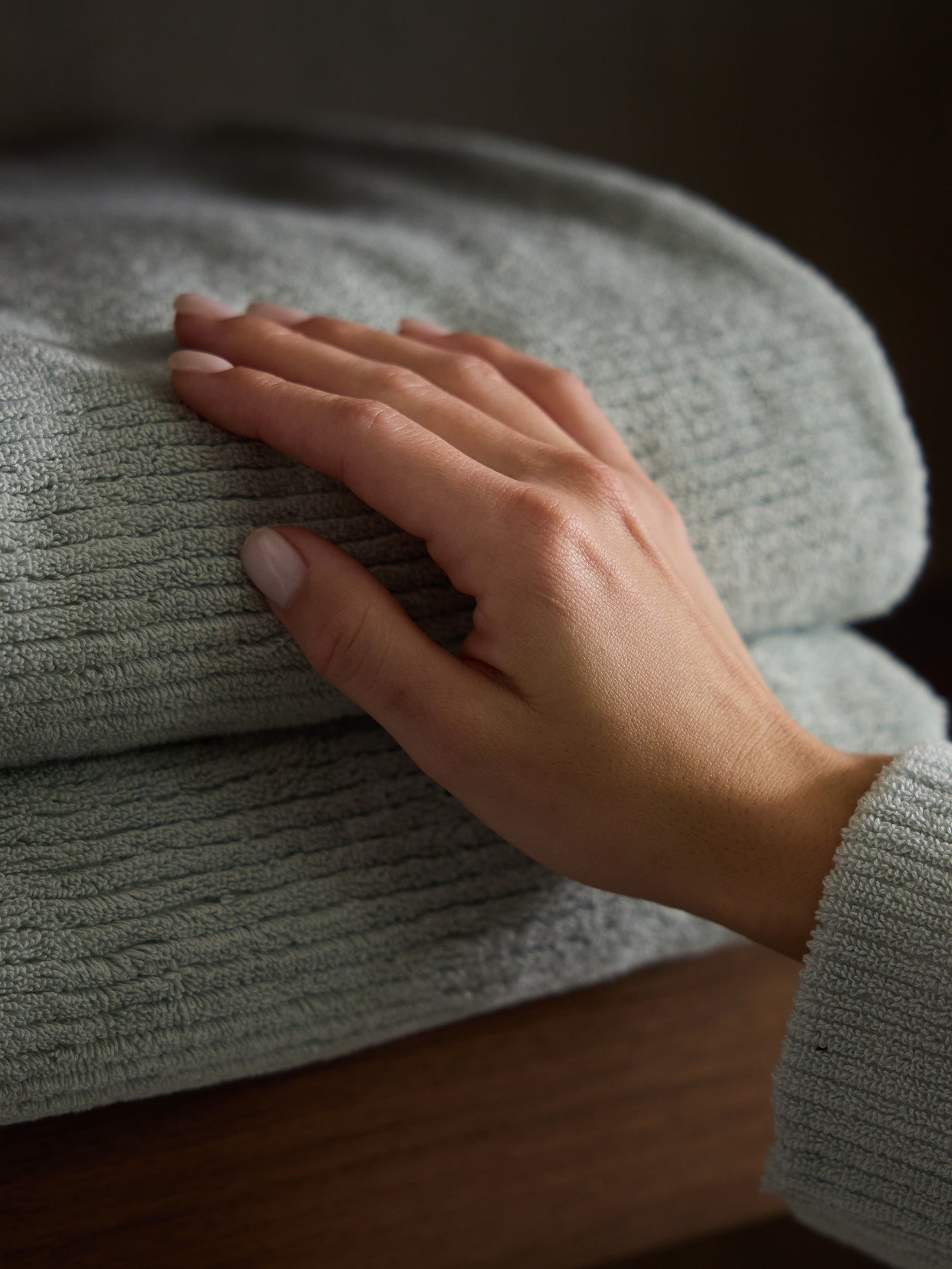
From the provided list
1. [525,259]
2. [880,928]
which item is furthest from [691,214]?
[880,928]

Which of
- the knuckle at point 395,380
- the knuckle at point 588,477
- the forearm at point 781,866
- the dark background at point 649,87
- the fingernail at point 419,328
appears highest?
the dark background at point 649,87

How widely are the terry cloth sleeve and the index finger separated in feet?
0.52

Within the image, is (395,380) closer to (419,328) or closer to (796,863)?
(419,328)

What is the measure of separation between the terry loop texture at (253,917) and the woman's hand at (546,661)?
0.12ft

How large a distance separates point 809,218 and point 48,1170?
0.90 m

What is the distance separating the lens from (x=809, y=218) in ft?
2.91

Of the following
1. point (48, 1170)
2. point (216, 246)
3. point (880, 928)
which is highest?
point (216, 246)

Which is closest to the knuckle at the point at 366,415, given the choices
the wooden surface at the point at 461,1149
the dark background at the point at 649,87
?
the wooden surface at the point at 461,1149

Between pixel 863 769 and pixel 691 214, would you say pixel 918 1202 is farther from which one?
pixel 691 214

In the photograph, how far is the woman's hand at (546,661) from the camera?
32 centimetres

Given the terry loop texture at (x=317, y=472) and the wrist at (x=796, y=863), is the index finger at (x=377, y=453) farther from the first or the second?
the wrist at (x=796, y=863)

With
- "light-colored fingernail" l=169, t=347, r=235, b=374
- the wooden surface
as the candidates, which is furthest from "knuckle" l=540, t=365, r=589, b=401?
the wooden surface

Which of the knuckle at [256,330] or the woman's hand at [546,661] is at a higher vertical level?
the knuckle at [256,330]

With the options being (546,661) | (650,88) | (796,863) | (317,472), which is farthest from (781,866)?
(650,88)
